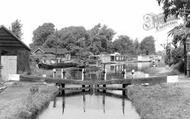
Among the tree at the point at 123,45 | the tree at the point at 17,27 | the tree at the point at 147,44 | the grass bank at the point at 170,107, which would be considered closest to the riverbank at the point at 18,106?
the grass bank at the point at 170,107

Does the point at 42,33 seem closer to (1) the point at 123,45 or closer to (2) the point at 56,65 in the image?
(1) the point at 123,45

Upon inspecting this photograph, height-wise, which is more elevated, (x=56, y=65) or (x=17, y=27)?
(x=17, y=27)

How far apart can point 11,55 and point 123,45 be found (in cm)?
6398

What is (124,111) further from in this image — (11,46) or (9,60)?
(11,46)

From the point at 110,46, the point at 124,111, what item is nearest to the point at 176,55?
the point at 124,111

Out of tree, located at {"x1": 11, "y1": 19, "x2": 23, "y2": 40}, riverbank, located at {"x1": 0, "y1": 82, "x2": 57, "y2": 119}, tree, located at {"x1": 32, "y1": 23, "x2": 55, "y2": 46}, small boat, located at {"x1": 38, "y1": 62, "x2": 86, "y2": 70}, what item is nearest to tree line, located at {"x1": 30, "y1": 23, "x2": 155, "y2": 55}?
tree, located at {"x1": 32, "y1": 23, "x2": 55, "y2": 46}

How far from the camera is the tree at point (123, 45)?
83062 millimetres

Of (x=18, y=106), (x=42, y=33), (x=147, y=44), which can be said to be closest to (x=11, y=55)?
(x=18, y=106)

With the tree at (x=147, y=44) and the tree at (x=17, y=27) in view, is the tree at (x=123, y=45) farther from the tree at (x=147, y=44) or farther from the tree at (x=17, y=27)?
the tree at (x=17, y=27)

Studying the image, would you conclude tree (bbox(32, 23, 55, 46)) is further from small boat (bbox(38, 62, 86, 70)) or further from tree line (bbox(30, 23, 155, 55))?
small boat (bbox(38, 62, 86, 70))

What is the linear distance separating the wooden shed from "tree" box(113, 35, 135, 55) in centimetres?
6136

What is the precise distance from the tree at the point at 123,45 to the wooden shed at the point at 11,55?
61365 mm

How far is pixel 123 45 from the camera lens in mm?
83438

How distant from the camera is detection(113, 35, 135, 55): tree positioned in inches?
3270
